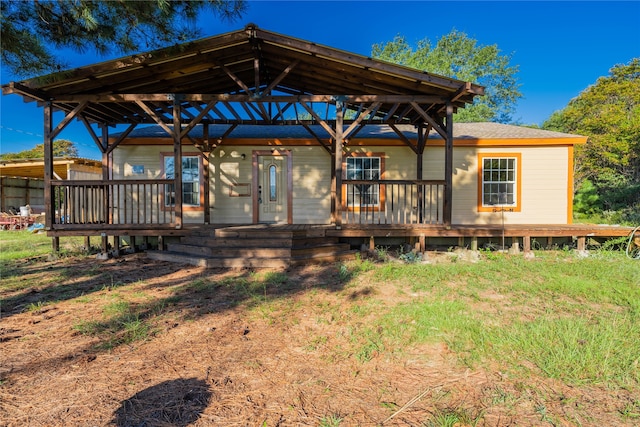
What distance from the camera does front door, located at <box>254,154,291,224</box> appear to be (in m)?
9.44

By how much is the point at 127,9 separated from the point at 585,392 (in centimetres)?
619

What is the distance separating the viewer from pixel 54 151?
36781 mm

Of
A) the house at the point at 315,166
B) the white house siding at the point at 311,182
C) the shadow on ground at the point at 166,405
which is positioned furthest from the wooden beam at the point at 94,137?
the shadow on ground at the point at 166,405

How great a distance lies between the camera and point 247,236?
709 cm

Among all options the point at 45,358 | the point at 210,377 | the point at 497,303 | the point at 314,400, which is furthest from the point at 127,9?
the point at 497,303

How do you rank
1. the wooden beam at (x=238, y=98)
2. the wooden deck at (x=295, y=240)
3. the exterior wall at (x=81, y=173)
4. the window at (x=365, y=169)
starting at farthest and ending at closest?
the exterior wall at (x=81, y=173), the window at (x=365, y=169), the wooden beam at (x=238, y=98), the wooden deck at (x=295, y=240)

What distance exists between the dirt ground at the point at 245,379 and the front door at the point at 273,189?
5.33 metres

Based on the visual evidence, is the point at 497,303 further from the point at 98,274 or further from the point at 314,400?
the point at 98,274

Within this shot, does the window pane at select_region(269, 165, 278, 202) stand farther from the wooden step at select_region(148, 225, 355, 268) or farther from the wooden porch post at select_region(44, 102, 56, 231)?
the wooden porch post at select_region(44, 102, 56, 231)

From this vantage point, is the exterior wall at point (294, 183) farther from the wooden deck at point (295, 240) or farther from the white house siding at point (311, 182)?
the wooden deck at point (295, 240)

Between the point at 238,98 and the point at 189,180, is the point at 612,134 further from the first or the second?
the point at 189,180

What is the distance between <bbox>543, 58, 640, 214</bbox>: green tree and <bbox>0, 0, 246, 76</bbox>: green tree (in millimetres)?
21824

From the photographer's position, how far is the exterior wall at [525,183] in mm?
9109

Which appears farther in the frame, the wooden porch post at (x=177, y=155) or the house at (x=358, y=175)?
the house at (x=358, y=175)
